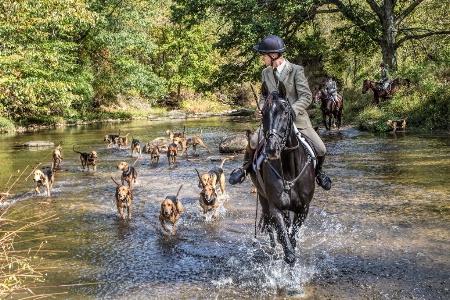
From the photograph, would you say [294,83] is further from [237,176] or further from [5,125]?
[5,125]

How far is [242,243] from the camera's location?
8.09 metres

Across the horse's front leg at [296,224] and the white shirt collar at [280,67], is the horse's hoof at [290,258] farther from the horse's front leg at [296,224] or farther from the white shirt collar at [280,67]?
the white shirt collar at [280,67]

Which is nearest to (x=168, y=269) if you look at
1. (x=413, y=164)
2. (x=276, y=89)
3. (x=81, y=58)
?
(x=276, y=89)

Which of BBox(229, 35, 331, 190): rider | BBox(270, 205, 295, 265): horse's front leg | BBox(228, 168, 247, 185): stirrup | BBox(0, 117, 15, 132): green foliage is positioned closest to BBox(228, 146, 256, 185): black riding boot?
BBox(228, 168, 247, 185): stirrup

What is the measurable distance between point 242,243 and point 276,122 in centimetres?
309

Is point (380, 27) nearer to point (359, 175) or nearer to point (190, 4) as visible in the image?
point (190, 4)

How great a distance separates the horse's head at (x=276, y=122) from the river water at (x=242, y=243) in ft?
6.28

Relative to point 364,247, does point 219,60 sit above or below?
above

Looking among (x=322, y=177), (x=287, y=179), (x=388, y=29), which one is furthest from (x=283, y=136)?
(x=388, y=29)

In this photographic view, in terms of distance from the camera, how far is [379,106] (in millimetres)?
27016

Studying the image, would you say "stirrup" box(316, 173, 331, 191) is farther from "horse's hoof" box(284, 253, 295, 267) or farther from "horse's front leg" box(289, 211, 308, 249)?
"horse's hoof" box(284, 253, 295, 267)

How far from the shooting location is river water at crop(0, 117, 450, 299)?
20.4 feet

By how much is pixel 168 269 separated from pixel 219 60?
177 feet

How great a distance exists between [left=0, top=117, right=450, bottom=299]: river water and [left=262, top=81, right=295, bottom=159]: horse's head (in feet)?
6.28
